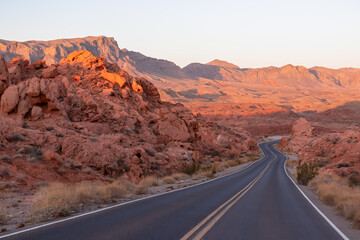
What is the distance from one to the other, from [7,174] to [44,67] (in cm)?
2696

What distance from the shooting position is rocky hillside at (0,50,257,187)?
2031 centimetres

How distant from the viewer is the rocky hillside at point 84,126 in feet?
66.6

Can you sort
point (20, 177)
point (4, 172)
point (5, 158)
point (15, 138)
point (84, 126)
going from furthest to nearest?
point (84, 126) → point (15, 138) → point (5, 158) → point (20, 177) → point (4, 172)

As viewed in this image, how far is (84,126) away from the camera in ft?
Result: 101

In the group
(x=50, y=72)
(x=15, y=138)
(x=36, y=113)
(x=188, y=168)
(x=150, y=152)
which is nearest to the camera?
(x=15, y=138)

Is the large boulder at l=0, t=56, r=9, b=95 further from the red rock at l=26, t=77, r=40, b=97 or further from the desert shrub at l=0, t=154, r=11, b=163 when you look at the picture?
the desert shrub at l=0, t=154, r=11, b=163

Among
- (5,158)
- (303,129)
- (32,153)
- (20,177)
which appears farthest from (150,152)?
(303,129)

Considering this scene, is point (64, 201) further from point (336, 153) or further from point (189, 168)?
point (336, 153)

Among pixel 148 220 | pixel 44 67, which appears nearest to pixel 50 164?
pixel 148 220

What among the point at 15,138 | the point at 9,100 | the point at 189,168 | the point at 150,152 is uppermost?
the point at 9,100

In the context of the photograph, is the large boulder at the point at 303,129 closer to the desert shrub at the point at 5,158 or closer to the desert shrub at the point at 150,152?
the desert shrub at the point at 150,152

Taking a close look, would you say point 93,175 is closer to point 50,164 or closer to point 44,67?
point 50,164

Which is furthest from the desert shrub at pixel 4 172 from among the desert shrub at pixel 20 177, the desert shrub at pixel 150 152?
the desert shrub at pixel 150 152

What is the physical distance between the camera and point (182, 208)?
1202cm
